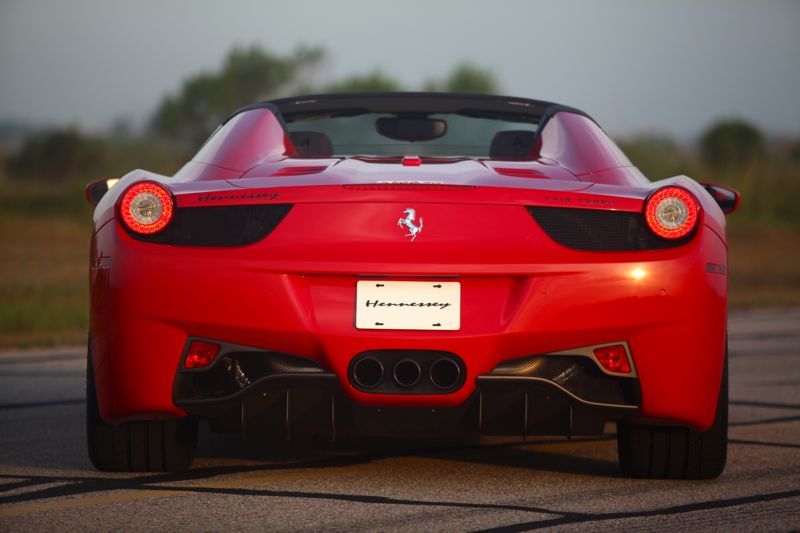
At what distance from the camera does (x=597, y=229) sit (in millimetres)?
4449

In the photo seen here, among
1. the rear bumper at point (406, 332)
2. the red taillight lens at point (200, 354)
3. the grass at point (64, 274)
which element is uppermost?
the rear bumper at point (406, 332)

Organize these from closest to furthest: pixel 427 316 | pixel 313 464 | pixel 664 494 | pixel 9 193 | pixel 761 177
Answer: pixel 427 316, pixel 664 494, pixel 313 464, pixel 761 177, pixel 9 193

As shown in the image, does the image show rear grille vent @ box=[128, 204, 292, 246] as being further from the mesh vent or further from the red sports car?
the mesh vent

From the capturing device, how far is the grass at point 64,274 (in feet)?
45.9

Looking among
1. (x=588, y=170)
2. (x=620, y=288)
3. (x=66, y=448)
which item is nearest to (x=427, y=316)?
(x=620, y=288)

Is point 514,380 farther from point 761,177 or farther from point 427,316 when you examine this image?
point 761,177

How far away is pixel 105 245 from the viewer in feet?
14.9

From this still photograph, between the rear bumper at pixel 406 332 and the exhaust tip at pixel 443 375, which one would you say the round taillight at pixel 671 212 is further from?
the exhaust tip at pixel 443 375

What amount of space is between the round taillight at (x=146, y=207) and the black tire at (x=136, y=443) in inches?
25.3

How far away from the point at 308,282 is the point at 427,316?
0.39 meters

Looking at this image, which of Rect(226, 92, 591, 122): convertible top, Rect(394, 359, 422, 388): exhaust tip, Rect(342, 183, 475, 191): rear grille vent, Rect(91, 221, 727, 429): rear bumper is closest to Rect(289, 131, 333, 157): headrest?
Rect(226, 92, 591, 122): convertible top

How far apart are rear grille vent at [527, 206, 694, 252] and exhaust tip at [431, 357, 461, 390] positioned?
538mm

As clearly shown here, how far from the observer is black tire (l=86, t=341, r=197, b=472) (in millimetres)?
4855

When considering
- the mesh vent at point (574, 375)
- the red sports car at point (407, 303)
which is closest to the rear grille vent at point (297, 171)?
the red sports car at point (407, 303)
